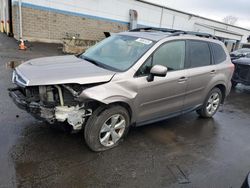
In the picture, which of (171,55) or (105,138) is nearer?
(105,138)

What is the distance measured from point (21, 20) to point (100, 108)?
13.8m

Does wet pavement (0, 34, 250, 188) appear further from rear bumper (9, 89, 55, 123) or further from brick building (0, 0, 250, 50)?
brick building (0, 0, 250, 50)

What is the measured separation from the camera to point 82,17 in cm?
1753

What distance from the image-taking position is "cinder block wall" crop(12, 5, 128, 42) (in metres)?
14.8

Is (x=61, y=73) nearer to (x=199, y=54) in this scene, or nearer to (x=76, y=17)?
(x=199, y=54)

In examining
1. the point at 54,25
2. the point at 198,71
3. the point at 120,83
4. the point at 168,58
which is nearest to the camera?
the point at 120,83

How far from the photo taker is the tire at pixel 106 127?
3165mm

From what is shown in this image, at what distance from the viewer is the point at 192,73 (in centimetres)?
424

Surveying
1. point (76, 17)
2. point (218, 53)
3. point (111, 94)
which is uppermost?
point (76, 17)

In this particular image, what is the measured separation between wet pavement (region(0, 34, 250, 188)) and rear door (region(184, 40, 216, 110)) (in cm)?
65

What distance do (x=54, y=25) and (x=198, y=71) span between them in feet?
46.8

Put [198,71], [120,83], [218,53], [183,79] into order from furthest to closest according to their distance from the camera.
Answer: [218,53]
[198,71]
[183,79]
[120,83]

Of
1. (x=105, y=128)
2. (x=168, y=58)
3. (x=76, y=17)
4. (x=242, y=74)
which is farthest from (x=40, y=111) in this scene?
(x=76, y=17)

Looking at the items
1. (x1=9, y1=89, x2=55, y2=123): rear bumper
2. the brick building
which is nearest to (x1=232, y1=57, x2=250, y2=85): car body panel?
(x1=9, y1=89, x2=55, y2=123): rear bumper
